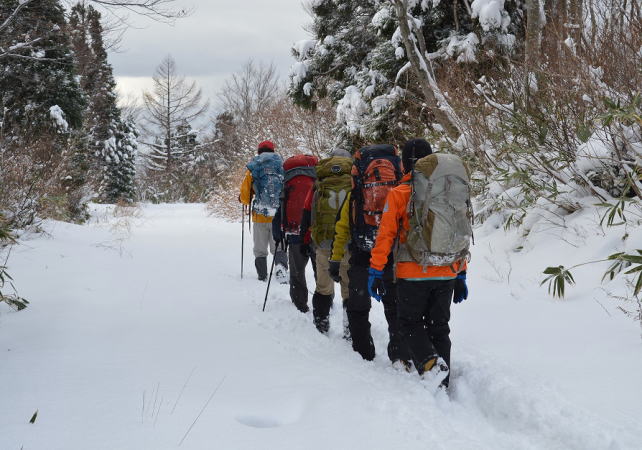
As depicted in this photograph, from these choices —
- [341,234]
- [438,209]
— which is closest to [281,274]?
[341,234]

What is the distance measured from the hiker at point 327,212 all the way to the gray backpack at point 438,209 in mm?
1206

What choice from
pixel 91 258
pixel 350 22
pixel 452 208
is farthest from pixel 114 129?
pixel 452 208

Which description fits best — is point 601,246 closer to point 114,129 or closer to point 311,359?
point 311,359

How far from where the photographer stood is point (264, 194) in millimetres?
6703

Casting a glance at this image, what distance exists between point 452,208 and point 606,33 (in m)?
3.42

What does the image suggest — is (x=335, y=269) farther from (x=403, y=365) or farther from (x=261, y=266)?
(x=261, y=266)

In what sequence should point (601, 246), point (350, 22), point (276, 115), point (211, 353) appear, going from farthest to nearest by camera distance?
point (276, 115) → point (350, 22) → point (601, 246) → point (211, 353)

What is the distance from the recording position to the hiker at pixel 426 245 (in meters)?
3.17

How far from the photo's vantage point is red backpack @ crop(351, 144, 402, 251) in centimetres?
381

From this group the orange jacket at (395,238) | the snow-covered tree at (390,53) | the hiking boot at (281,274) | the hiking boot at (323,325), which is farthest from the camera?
the snow-covered tree at (390,53)

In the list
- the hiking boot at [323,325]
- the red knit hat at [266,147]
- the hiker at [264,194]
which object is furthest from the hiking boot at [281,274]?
the hiking boot at [323,325]

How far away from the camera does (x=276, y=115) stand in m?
18.0

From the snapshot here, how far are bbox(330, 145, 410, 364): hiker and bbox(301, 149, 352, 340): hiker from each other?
285 mm

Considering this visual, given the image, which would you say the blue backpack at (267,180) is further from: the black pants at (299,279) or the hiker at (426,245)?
the hiker at (426,245)
